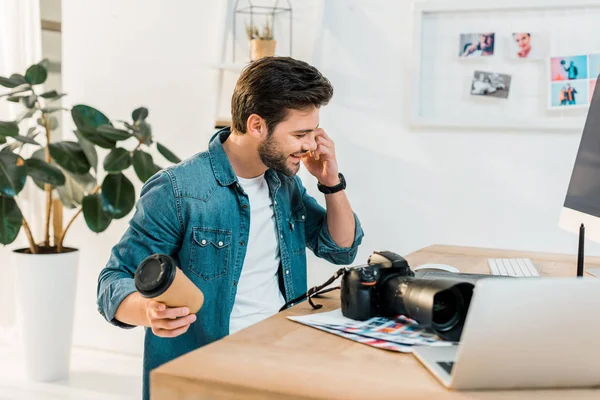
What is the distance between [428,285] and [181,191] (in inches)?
27.2

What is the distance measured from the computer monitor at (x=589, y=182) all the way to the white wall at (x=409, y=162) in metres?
0.97

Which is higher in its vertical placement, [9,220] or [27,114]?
[27,114]

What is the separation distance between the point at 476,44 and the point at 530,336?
2062 mm

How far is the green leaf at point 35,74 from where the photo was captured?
116 inches

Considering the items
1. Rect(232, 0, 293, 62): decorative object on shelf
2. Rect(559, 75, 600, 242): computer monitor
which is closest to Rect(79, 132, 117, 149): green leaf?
Rect(232, 0, 293, 62): decorative object on shelf

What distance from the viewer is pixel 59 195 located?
2.91 m

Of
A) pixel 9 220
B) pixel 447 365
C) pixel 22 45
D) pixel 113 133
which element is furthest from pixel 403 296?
pixel 22 45

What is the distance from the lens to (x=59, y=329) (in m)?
2.97

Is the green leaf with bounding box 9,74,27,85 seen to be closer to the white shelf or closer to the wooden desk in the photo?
the white shelf

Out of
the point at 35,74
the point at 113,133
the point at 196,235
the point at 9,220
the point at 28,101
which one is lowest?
the point at 9,220

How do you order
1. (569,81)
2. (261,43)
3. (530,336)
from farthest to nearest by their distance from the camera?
1. (261,43)
2. (569,81)
3. (530,336)

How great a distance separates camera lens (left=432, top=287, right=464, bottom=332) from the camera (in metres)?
0.97

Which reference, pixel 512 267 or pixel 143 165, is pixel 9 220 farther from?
pixel 512 267

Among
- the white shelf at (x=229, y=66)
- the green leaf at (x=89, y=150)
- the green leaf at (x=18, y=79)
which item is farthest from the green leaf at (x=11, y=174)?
the white shelf at (x=229, y=66)
